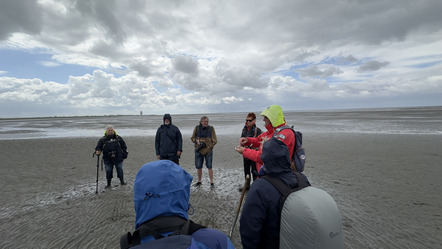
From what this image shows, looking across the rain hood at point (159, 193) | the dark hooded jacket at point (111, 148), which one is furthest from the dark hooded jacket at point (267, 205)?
the dark hooded jacket at point (111, 148)

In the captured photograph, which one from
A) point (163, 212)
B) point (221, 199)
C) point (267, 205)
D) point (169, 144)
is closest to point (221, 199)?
point (221, 199)

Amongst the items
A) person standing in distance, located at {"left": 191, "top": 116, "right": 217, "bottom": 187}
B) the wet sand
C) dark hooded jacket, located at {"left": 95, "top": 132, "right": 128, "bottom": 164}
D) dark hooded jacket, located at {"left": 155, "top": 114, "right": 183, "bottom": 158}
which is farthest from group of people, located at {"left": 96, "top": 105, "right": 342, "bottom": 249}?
dark hooded jacket, located at {"left": 95, "top": 132, "right": 128, "bottom": 164}

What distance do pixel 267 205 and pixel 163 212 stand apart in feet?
3.54

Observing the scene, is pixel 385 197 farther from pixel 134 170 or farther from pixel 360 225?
pixel 134 170

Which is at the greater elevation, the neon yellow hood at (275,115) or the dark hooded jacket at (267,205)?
the neon yellow hood at (275,115)

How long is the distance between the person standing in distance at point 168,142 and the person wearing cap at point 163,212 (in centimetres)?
555

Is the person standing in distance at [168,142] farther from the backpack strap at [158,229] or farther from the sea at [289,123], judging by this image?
the backpack strap at [158,229]

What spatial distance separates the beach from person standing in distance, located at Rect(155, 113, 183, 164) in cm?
153

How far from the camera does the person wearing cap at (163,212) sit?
1487 mm

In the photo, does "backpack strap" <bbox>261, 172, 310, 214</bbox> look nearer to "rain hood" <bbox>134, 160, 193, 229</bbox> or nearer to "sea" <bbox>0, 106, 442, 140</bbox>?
"rain hood" <bbox>134, 160, 193, 229</bbox>

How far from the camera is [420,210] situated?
5473 millimetres

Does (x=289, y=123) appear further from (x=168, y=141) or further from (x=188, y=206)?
(x=188, y=206)

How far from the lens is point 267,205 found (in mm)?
2166

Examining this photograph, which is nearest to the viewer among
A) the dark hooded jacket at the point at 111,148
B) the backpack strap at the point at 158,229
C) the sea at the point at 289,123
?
the backpack strap at the point at 158,229
